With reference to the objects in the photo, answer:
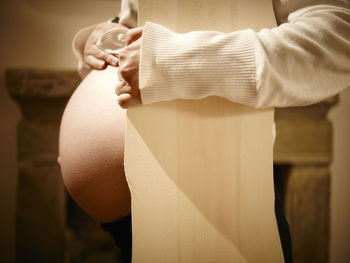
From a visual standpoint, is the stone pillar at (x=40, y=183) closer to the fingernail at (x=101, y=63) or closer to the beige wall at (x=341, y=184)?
the fingernail at (x=101, y=63)

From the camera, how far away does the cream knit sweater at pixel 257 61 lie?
341mm

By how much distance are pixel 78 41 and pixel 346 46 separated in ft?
2.23

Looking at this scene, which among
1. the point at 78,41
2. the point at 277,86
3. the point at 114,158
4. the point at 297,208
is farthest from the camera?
the point at 297,208

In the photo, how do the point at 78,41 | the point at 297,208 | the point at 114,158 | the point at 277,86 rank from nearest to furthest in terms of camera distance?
the point at 277,86, the point at 114,158, the point at 78,41, the point at 297,208

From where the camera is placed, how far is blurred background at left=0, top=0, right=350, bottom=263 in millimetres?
1117

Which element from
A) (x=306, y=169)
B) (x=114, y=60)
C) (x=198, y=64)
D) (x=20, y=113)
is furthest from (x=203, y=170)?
(x=20, y=113)

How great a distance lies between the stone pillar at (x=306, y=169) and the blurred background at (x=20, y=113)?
3 cm

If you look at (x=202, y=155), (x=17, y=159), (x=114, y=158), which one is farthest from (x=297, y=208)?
(x=17, y=159)

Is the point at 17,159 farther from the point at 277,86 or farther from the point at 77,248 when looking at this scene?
the point at 277,86

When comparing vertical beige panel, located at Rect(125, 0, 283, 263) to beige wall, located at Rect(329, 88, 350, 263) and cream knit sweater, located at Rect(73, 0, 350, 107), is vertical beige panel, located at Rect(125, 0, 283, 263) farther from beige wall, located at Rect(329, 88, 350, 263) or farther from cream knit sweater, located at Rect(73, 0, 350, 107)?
beige wall, located at Rect(329, 88, 350, 263)

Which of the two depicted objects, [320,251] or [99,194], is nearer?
[99,194]

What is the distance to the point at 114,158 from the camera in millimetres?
466

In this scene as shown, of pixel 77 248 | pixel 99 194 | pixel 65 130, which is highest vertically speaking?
pixel 65 130

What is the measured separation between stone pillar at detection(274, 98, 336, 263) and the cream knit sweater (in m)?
0.76
